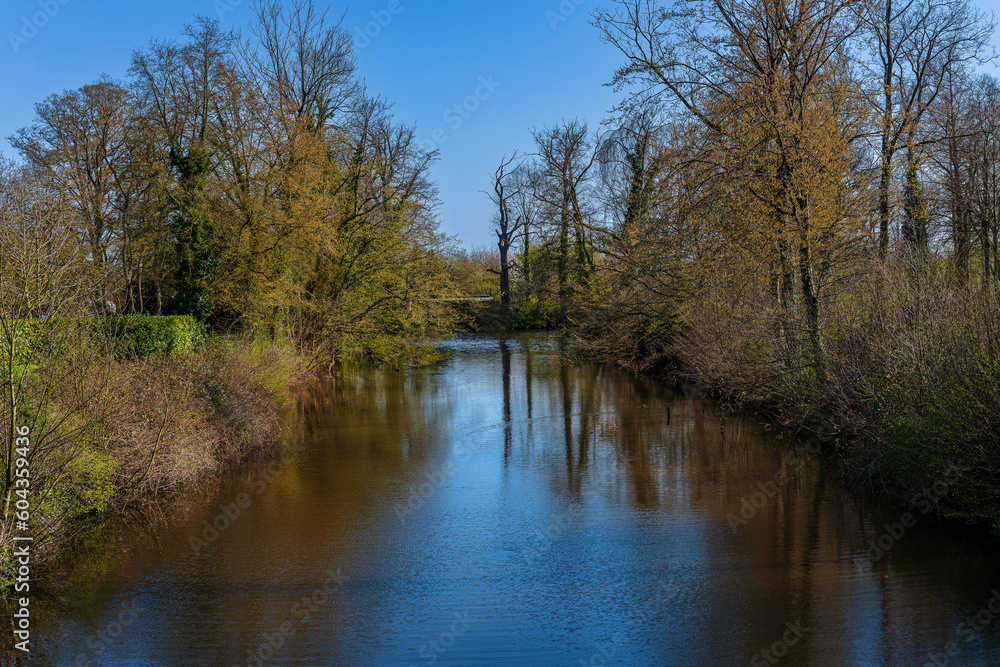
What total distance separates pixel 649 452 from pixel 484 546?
505 cm

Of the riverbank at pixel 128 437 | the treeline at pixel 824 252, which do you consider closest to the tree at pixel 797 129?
the treeline at pixel 824 252

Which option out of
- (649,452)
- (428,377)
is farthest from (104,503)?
(428,377)

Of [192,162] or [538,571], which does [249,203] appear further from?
[538,571]

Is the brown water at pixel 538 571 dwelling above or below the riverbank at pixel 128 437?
below

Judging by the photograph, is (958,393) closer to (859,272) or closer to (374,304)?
(859,272)

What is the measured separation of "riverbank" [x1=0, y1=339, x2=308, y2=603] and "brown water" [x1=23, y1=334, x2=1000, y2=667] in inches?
24.6

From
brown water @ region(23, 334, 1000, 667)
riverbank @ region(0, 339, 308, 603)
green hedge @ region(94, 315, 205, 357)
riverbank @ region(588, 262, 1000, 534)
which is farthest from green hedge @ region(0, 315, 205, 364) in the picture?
riverbank @ region(588, 262, 1000, 534)

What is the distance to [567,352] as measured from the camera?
2891 centimetres

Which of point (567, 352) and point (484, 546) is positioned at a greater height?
point (567, 352)

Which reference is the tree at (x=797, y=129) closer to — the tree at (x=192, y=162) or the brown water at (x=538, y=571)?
the brown water at (x=538, y=571)

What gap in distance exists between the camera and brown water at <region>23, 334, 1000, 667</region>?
18.5 ft

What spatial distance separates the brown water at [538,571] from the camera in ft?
18.5

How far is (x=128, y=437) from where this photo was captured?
30.0ft

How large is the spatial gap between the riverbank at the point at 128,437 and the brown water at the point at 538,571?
24.6 inches
